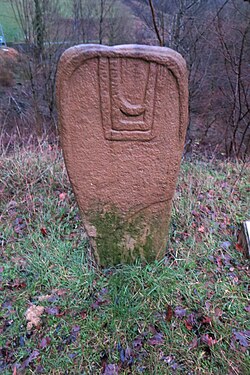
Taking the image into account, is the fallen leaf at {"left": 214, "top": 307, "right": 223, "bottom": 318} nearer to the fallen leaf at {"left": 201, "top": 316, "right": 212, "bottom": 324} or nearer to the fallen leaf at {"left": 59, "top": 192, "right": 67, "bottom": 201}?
the fallen leaf at {"left": 201, "top": 316, "right": 212, "bottom": 324}

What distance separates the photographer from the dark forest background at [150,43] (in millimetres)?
5008

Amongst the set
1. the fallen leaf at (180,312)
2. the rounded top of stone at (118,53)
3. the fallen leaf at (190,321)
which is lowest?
the fallen leaf at (190,321)

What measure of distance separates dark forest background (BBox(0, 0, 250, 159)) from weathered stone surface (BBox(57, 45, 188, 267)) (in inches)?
131

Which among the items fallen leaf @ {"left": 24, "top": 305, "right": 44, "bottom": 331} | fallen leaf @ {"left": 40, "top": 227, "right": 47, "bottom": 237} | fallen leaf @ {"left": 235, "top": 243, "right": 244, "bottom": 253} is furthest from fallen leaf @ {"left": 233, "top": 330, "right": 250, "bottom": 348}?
fallen leaf @ {"left": 40, "top": 227, "right": 47, "bottom": 237}

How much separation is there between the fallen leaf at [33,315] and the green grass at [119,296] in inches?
1.1

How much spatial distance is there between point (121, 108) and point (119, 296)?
3.85 ft

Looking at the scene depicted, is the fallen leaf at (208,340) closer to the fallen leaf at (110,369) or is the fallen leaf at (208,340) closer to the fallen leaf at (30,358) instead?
the fallen leaf at (110,369)

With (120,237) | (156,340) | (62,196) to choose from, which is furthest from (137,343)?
(62,196)

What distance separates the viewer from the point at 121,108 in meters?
1.42

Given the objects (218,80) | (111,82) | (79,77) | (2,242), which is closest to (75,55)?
(79,77)

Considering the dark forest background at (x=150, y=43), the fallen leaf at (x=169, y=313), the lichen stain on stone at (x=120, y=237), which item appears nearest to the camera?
the fallen leaf at (x=169, y=313)

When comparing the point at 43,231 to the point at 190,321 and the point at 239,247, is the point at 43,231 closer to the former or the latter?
the point at 190,321

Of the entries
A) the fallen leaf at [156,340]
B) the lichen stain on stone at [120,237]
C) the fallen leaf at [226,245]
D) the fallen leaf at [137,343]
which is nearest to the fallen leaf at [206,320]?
the fallen leaf at [156,340]

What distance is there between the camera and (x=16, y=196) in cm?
266
